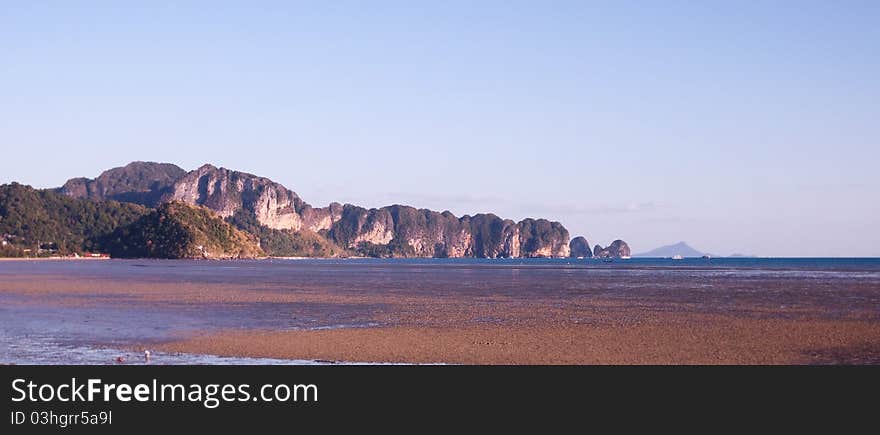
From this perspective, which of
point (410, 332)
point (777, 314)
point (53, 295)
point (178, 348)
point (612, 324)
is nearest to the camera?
point (178, 348)

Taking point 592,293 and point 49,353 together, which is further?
point 592,293

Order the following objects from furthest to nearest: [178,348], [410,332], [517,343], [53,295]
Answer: [53,295] < [410,332] < [517,343] < [178,348]

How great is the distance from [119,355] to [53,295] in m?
32.4

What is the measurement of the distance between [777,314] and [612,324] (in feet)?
34.4

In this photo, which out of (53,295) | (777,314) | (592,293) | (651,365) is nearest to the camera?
(651,365)

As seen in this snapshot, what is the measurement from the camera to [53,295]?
53.7 metres

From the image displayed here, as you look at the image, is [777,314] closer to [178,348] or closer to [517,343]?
[517,343]
